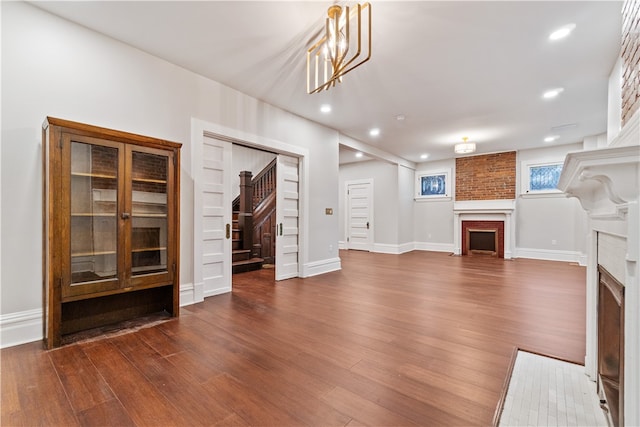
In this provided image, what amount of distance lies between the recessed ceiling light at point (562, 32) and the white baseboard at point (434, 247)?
22.0 ft

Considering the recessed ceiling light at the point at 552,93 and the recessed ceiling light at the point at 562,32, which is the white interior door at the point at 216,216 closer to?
the recessed ceiling light at the point at 562,32

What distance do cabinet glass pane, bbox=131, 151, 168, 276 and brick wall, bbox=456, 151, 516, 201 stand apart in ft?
26.5

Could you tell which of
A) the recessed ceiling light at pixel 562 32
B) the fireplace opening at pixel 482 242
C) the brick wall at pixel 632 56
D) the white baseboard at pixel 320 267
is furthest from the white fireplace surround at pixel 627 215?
the fireplace opening at pixel 482 242

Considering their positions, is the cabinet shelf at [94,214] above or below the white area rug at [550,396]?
above

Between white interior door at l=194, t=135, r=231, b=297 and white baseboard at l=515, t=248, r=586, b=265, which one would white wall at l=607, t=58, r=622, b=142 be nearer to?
white baseboard at l=515, t=248, r=586, b=265

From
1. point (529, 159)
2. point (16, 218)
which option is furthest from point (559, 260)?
point (16, 218)

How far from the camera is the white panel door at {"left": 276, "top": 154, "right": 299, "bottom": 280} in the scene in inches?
188

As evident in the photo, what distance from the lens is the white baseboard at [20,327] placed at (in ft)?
7.43

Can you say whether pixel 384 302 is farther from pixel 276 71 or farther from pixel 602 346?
pixel 276 71

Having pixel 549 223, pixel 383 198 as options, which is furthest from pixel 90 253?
pixel 549 223

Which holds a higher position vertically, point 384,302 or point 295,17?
point 295,17

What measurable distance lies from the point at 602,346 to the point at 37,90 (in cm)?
471

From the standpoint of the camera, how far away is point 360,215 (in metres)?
9.16

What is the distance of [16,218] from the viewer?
2346 millimetres
